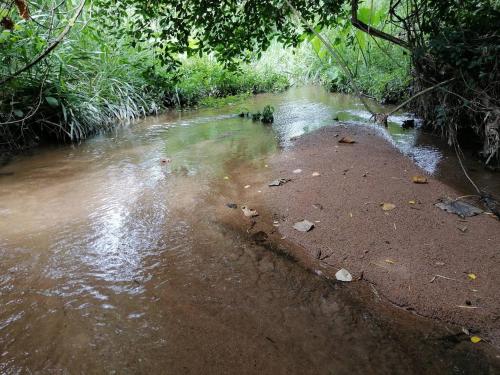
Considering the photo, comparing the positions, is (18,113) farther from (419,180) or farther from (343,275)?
(419,180)

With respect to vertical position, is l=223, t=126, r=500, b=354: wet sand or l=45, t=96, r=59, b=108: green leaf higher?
l=45, t=96, r=59, b=108: green leaf

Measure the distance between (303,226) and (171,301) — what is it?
1010 mm

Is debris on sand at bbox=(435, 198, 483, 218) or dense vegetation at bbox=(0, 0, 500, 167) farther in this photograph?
dense vegetation at bbox=(0, 0, 500, 167)

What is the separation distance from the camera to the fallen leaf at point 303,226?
87.8 inches

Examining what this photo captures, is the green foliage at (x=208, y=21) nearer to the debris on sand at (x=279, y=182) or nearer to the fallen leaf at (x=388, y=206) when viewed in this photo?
the debris on sand at (x=279, y=182)

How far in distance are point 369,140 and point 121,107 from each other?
4.63 meters

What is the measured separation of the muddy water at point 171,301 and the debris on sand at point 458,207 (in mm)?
1060

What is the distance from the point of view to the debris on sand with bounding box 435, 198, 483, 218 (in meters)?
2.26

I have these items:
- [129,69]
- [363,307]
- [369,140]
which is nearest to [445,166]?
[369,140]

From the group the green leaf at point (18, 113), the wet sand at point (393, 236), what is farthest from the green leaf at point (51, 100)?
the wet sand at point (393, 236)

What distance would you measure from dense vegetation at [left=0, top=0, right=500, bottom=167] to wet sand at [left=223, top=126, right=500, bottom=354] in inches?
31.7

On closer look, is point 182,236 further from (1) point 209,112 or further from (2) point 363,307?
(1) point 209,112

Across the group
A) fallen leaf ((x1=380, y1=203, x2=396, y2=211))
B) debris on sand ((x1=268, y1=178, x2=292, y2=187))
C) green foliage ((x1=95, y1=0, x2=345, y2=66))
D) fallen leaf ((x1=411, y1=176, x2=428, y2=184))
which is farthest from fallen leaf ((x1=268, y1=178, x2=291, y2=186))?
green foliage ((x1=95, y1=0, x2=345, y2=66))

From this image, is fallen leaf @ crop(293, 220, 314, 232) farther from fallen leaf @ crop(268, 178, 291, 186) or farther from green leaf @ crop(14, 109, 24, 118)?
green leaf @ crop(14, 109, 24, 118)
